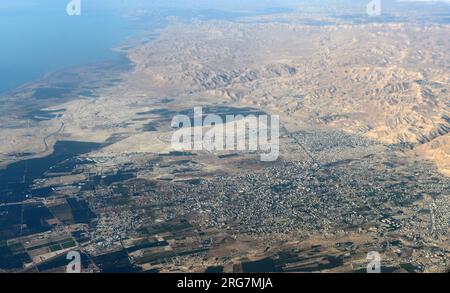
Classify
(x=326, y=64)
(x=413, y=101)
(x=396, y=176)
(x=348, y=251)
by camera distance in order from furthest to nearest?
1. (x=326, y=64)
2. (x=413, y=101)
3. (x=396, y=176)
4. (x=348, y=251)

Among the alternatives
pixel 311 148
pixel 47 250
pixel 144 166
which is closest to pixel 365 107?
pixel 311 148

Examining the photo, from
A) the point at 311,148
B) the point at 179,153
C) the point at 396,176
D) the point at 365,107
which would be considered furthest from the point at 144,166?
the point at 365,107

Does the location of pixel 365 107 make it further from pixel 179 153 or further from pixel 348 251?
pixel 348 251
